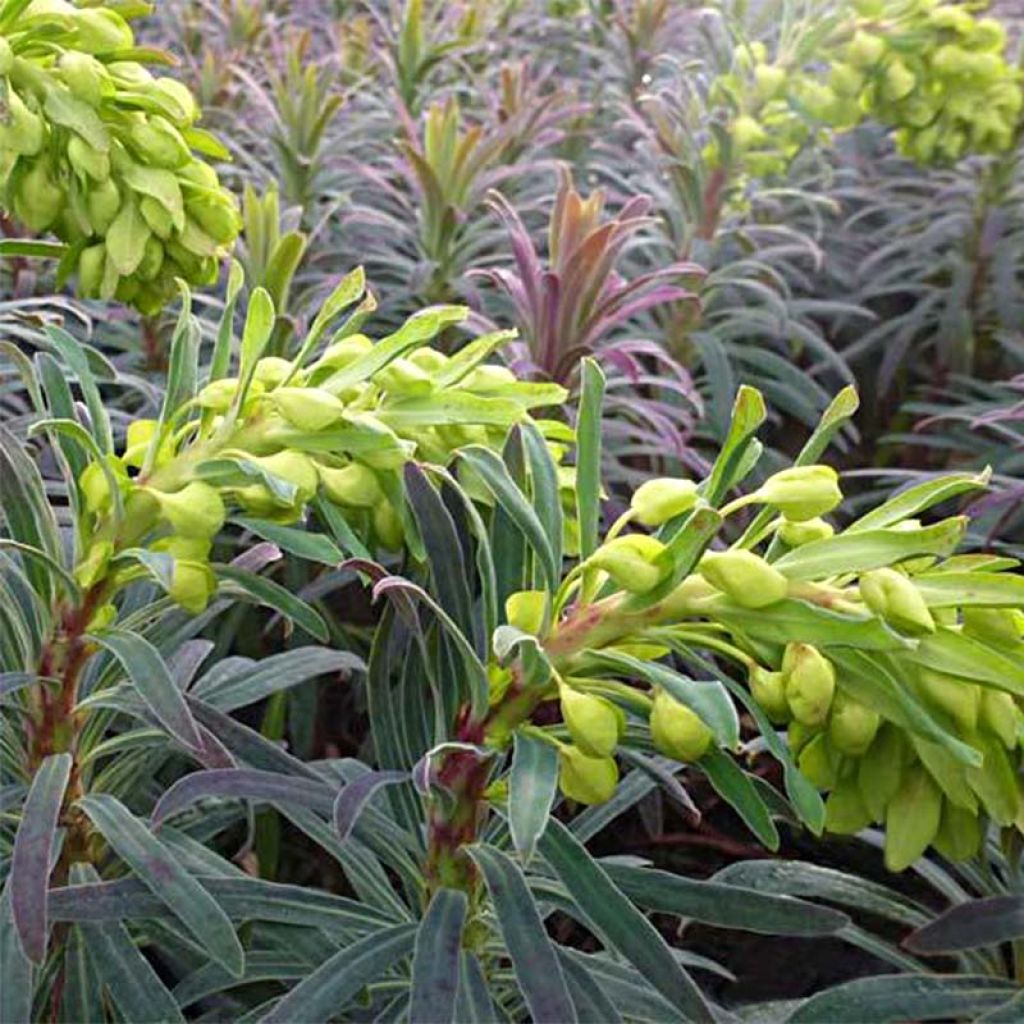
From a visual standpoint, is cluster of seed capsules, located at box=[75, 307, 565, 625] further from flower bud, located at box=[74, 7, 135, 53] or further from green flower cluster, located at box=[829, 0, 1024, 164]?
green flower cluster, located at box=[829, 0, 1024, 164]

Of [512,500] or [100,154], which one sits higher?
[100,154]

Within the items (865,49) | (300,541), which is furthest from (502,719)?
(865,49)

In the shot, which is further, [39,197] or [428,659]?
[39,197]

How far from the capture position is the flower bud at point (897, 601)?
83cm

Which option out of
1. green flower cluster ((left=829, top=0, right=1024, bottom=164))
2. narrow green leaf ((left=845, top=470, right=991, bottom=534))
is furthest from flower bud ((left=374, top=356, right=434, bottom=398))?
green flower cluster ((left=829, top=0, right=1024, bottom=164))

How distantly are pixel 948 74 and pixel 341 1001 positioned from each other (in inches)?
84.2

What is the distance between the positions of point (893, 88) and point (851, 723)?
1951 mm

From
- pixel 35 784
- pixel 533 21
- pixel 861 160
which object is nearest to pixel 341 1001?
pixel 35 784

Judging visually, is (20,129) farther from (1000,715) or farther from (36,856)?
(1000,715)

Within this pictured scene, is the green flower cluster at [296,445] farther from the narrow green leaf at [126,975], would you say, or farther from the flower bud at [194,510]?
the narrow green leaf at [126,975]

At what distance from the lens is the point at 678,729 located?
88 centimetres

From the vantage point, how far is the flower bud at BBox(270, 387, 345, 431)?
0.94m

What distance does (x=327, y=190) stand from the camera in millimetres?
2662

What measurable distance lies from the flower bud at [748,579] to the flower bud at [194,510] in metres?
0.35
